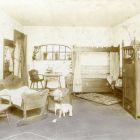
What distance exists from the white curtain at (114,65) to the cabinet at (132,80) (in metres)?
2.56

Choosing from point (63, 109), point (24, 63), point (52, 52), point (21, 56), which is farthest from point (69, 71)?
point (63, 109)

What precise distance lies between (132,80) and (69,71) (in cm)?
450

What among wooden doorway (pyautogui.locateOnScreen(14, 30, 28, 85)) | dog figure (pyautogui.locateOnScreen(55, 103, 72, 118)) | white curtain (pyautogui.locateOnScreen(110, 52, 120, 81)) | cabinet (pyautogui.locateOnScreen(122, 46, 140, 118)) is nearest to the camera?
cabinet (pyautogui.locateOnScreen(122, 46, 140, 118))

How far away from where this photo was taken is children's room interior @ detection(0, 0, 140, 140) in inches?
203

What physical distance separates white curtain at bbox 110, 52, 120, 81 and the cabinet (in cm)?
256

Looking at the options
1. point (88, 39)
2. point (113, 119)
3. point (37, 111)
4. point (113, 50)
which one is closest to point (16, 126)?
point (37, 111)

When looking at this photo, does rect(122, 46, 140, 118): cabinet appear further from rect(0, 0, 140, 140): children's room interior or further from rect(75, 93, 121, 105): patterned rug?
rect(75, 93, 121, 105): patterned rug

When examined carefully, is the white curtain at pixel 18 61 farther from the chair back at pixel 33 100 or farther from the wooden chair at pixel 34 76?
the chair back at pixel 33 100

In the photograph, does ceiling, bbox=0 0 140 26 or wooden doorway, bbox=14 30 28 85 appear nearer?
ceiling, bbox=0 0 140 26

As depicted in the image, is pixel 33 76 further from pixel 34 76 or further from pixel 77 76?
pixel 77 76

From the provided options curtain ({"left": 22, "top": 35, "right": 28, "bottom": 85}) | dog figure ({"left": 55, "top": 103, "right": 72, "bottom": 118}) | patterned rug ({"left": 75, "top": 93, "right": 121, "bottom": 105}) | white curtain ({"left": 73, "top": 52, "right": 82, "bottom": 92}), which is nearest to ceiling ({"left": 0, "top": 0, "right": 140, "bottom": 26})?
white curtain ({"left": 73, "top": 52, "right": 82, "bottom": 92})

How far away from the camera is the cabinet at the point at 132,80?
5.80 meters

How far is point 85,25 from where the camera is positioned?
982 cm

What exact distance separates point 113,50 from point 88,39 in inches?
59.3
